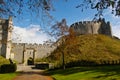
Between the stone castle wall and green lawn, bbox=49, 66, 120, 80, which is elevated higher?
the stone castle wall

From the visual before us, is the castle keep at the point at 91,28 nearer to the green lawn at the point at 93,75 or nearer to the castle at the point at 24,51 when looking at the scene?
the castle at the point at 24,51

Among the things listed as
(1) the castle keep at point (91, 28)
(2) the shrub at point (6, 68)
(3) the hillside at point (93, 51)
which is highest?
(1) the castle keep at point (91, 28)

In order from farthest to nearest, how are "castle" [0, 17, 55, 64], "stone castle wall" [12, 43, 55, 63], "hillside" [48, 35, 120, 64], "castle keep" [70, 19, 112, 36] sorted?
"castle keep" [70, 19, 112, 36] < "stone castle wall" [12, 43, 55, 63] < "castle" [0, 17, 55, 64] < "hillside" [48, 35, 120, 64]

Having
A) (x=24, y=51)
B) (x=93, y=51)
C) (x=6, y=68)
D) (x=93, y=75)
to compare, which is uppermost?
(x=24, y=51)

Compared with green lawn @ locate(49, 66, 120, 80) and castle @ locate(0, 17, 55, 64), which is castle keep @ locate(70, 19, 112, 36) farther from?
green lawn @ locate(49, 66, 120, 80)

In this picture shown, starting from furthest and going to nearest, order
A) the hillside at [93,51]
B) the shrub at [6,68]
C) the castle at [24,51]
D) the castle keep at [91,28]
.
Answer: the castle keep at [91,28]
the castle at [24,51]
the hillside at [93,51]
the shrub at [6,68]

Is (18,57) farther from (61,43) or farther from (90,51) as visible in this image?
(61,43)

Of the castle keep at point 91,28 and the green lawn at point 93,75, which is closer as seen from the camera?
the green lawn at point 93,75

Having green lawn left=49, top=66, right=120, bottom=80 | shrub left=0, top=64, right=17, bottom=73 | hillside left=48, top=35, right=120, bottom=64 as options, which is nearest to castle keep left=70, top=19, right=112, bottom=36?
hillside left=48, top=35, right=120, bottom=64

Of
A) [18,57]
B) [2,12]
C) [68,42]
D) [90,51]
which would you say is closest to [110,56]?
[90,51]

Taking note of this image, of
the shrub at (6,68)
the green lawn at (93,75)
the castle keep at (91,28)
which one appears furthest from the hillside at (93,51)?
the green lawn at (93,75)

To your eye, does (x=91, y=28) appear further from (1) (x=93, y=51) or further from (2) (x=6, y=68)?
(2) (x=6, y=68)

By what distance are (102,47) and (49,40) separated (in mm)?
33706

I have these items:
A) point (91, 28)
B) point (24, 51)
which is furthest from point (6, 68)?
point (91, 28)
